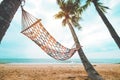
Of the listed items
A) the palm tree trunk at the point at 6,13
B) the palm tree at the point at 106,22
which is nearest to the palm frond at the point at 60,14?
the palm tree at the point at 106,22

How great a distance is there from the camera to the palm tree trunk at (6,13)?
1.59m

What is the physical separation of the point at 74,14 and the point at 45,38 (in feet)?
29.4

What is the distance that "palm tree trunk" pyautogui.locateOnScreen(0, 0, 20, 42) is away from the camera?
5.22 ft

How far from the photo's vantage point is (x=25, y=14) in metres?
3.07

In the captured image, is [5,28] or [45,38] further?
[45,38]

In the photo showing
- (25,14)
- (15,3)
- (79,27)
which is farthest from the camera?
(79,27)

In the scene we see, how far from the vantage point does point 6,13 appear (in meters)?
1.63

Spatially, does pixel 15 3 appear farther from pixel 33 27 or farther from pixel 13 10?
pixel 33 27

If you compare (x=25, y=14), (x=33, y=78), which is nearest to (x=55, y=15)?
(x=33, y=78)

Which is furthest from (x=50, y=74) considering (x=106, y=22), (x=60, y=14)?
(x=106, y=22)

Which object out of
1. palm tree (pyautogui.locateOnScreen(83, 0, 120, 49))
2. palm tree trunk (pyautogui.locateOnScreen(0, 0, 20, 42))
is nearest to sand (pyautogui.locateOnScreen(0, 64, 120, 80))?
palm tree (pyautogui.locateOnScreen(83, 0, 120, 49))

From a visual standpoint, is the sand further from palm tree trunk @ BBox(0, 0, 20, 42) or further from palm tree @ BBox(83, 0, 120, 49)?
palm tree trunk @ BBox(0, 0, 20, 42)

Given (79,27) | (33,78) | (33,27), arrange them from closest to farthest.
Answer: (33,27) < (33,78) < (79,27)

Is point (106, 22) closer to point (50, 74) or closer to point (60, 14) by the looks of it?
point (60, 14)
